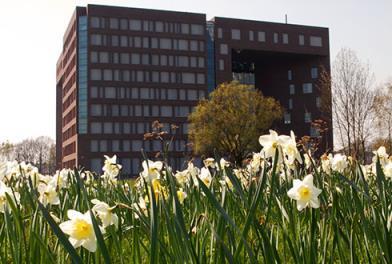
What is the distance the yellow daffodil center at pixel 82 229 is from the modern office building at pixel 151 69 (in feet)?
227

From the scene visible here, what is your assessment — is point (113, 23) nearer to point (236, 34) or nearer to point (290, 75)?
point (236, 34)

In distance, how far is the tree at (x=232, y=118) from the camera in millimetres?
51812

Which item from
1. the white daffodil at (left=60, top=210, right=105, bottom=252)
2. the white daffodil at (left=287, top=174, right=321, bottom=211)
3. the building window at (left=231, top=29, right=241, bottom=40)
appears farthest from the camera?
the building window at (left=231, top=29, right=241, bottom=40)

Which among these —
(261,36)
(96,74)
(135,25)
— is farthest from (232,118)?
(261,36)

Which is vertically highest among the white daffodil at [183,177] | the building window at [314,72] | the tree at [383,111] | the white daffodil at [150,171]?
the building window at [314,72]

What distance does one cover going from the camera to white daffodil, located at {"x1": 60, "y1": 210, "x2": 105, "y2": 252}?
167 cm

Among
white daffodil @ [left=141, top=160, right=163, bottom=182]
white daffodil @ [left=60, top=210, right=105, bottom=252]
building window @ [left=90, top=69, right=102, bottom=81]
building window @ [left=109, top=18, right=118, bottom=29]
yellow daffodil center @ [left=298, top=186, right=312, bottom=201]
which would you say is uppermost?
building window @ [left=109, top=18, right=118, bottom=29]

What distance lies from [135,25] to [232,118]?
103 feet

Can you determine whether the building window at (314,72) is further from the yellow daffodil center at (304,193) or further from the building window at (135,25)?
the yellow daffodil center at (304,193)

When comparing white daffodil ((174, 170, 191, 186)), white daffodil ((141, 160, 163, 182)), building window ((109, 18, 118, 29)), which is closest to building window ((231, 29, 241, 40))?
building window ((109, 18, 118, 29))

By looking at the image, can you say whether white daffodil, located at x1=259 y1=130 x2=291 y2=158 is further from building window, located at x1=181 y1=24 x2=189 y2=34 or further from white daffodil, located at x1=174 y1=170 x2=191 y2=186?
building window, located at x1=181 y1=24 x2=189 y2=34

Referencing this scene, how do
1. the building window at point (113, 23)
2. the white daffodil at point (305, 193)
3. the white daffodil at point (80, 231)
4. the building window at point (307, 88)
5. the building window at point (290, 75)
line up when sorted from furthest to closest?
the building window at point (290, 75) < the building window at point (307, 88) < the building window at point (113, 23) < the white daffodil at point (305, 193) < the white daffodil at point (80, 231)

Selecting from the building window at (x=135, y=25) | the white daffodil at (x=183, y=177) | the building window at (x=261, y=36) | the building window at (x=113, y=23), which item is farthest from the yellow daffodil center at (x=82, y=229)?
the building window at (x=261, y=36)

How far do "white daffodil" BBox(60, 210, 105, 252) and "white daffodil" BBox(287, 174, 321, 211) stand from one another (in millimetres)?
803
